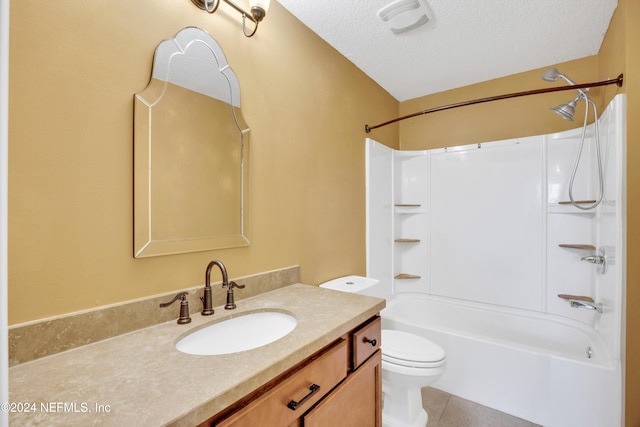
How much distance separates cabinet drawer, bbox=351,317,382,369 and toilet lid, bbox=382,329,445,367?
1.41ft

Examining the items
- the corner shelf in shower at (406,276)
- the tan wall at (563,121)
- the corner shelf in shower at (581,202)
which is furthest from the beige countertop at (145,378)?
the corner shelf in shower at (581,202)

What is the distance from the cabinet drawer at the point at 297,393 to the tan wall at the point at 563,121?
5.43 ft

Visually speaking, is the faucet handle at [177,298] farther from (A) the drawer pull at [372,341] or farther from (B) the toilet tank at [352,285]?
(B) the toilet tank at [352,285]

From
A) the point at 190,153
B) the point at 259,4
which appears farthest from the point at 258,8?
the point at 190,153

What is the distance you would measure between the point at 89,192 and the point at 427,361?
5.69ft

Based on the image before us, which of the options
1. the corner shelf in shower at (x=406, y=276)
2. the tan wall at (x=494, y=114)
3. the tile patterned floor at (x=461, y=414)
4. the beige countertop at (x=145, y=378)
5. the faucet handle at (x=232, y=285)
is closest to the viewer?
the beige countertop at (x=145, y=378)

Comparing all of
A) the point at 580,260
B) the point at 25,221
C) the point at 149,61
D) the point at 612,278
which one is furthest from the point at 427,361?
the point at 149,61

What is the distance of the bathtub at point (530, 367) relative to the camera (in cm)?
164

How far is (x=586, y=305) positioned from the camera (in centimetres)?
200

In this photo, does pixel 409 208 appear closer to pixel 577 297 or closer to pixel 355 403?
pixel 577 297

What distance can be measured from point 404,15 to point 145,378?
2.11 meters

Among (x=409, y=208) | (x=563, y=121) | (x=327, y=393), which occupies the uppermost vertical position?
(x=563, y=121)

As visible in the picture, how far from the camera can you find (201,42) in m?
1.20

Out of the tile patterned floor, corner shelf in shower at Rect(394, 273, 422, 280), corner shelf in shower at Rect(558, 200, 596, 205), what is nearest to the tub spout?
corner shelf in shower at Rect(558, 200, 596, 205)
